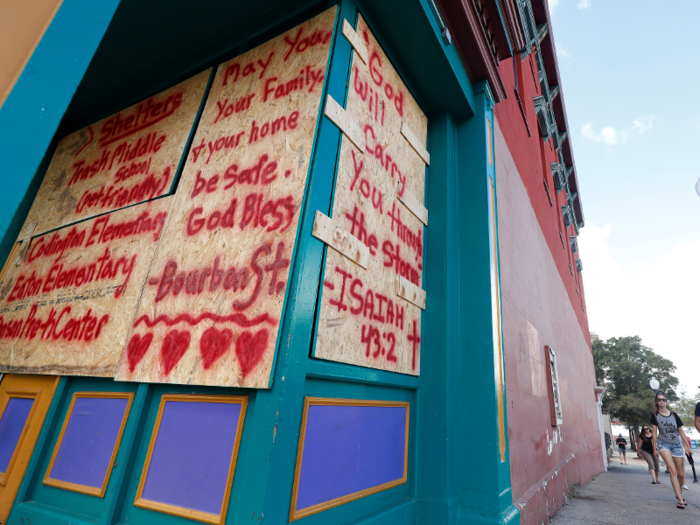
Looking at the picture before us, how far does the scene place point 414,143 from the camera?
3920 mm

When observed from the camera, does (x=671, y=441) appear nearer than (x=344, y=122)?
No

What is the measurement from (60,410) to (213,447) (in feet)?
5.83

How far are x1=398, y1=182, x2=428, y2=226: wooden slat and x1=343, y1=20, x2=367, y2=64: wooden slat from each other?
3.75ft

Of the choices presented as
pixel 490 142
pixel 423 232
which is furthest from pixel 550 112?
pixel 423 232

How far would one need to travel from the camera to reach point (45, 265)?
3955 mm

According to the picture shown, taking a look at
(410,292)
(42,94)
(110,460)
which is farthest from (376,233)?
(110,460)

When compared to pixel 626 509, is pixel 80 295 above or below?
above

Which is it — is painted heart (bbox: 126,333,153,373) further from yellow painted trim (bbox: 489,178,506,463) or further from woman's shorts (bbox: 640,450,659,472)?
woman's shorts (bbox: 640,450,659,472)

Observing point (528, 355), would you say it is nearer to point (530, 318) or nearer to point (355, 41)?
point (530, 318)

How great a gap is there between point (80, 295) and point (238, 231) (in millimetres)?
1944

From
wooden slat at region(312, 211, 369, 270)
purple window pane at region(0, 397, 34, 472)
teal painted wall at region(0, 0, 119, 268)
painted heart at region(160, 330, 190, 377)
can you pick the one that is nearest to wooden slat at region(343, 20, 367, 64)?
wooden slat at region(312, 211, 369, 270)

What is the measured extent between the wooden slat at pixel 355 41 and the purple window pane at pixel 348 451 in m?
2.78

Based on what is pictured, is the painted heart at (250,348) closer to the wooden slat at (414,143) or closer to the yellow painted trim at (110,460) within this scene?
the yellow painted trim at (110,460)

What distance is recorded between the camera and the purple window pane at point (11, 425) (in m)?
3.10
